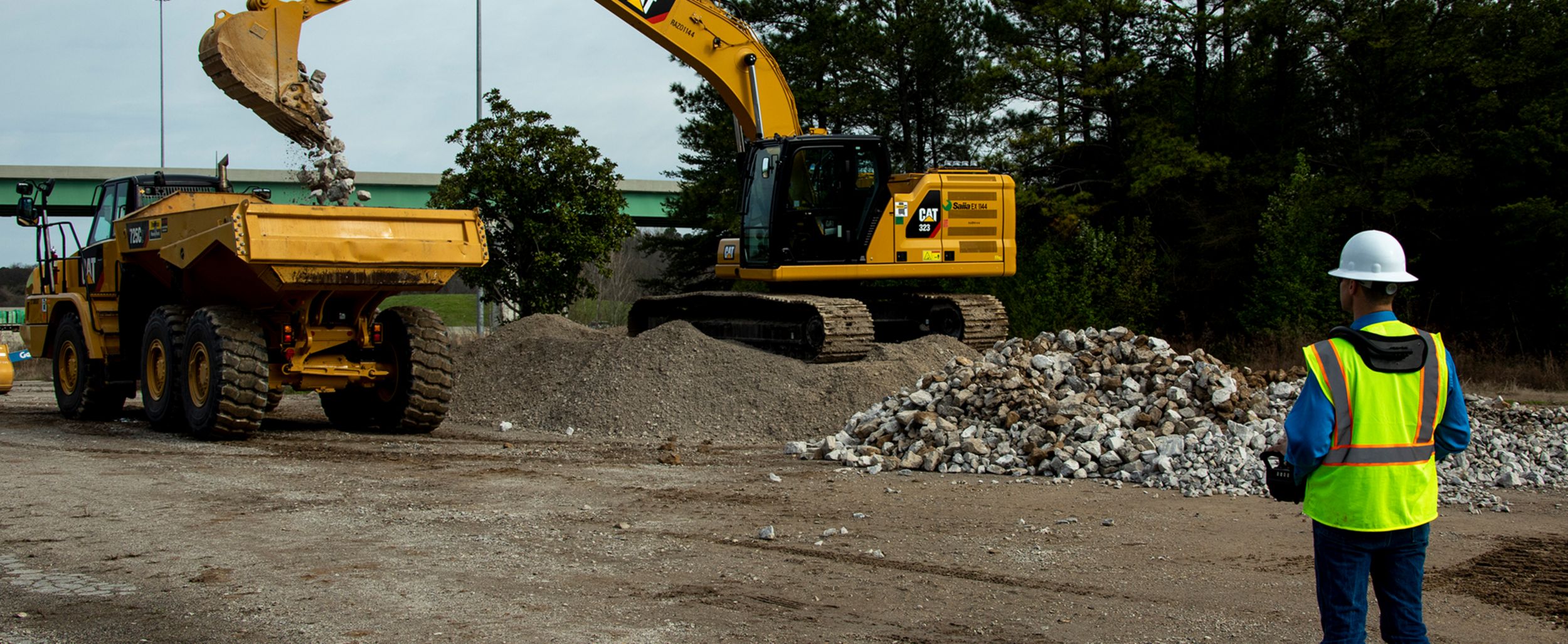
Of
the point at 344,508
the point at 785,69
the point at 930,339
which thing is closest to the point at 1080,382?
the point at 930,339

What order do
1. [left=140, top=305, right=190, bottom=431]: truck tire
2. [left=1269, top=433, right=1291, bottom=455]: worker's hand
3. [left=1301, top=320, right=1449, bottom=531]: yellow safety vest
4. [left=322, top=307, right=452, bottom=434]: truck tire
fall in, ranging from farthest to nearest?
[left=322, top=307, right=452, bottom=434]: truck tire < [left=140, top=305, right=190, bottom=431]: truck tire < [left=1269, top=433, right=1291, bottom=455]: worker's hand < [left=1301, top=320, right=1449, bottom=531]: yellow safety vest

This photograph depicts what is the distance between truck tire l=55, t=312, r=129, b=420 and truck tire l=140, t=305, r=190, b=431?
116 centimetres

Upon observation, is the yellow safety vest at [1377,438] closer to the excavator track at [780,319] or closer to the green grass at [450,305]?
the excavator track at [780,319]

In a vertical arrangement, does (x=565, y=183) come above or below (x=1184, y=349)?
above

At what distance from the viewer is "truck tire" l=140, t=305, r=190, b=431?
11.9 meters

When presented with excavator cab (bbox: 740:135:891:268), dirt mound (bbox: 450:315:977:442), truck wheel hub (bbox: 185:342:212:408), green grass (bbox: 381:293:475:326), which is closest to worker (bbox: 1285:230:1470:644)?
dirt mound (bbox: 450:315:977:442)

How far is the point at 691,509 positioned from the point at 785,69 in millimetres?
23722

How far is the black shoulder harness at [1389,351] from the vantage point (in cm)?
374

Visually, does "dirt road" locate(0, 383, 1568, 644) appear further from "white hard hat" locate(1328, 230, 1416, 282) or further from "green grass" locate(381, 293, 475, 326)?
"green grass" locate(381, 293, 475, 326)

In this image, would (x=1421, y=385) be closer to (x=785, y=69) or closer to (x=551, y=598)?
(x=551, y=598)

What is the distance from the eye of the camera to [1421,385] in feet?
12.5

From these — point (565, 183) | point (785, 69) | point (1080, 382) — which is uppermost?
point (785, 69)

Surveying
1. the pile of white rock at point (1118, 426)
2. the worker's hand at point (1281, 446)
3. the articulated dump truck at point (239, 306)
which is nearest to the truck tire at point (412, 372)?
the articulated dump truck at point (239, 306)

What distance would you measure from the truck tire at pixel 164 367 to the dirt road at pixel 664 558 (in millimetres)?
1544
